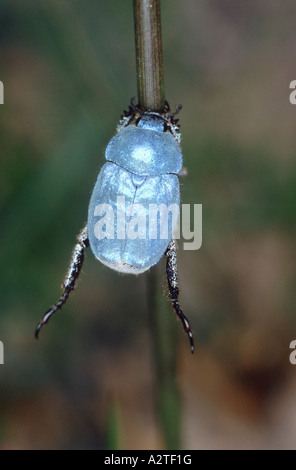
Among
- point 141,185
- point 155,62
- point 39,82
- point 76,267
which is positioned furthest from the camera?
point 39,82

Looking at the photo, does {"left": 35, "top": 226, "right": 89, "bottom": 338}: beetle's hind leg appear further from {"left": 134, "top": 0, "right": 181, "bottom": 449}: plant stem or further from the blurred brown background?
the blurred brown background

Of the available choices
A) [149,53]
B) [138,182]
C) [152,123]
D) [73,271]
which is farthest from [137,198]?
[149,53]

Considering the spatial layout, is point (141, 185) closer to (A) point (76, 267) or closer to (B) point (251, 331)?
(A) point (76, 267)

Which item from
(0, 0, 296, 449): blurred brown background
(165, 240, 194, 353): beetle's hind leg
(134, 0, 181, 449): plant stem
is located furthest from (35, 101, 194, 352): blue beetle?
(0, 0, 296, 449): blurred brown background

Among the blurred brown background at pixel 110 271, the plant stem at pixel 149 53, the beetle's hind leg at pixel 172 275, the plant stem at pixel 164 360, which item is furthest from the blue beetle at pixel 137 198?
the blurred brown background at pixel 110 271

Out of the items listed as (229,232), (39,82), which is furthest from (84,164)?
(229,232)

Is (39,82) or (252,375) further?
(39,82)
